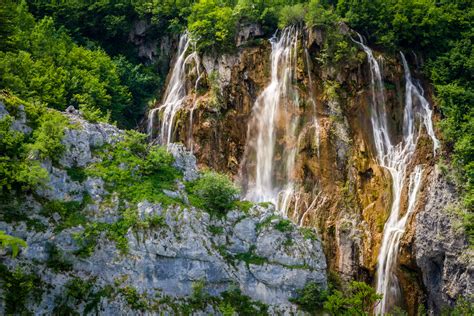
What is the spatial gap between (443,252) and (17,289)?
17753 millimetres

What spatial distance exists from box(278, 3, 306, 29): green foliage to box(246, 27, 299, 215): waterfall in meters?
0.54

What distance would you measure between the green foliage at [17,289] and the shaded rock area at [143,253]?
10 cm

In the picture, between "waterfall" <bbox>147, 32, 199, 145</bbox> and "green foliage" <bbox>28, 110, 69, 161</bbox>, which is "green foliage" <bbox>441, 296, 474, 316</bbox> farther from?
"waterfall" <bbox>147, 32, 199, 145</bbox>

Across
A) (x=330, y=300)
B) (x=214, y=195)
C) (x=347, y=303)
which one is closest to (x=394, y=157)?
(x=347, y=303)

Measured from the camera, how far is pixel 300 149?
2670 centimetres

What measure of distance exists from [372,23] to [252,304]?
2044cm

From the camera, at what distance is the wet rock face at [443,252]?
20094 mm

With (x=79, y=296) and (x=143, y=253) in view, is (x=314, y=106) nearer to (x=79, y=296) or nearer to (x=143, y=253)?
(x=143, y=253)

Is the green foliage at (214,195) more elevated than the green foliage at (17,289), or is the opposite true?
the green foliage at (214,195)

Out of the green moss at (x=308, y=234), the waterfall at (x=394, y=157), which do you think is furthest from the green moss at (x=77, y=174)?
the waterfall at (x=394, y=157)

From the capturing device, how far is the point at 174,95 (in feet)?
104

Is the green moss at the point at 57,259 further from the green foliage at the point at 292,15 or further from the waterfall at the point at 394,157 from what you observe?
the green foliage at the point at 292,15

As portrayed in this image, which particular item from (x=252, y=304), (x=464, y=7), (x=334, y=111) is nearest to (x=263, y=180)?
(x=334, y=111)

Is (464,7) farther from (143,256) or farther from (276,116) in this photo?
(143,256)
